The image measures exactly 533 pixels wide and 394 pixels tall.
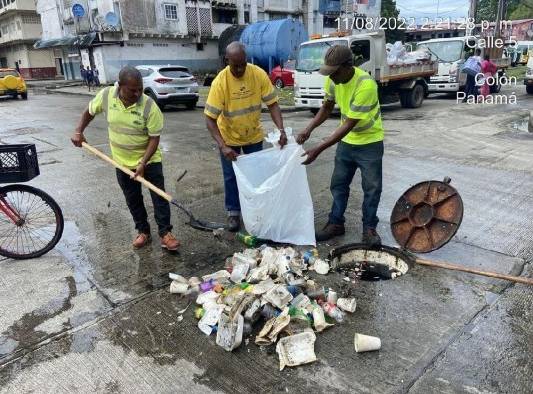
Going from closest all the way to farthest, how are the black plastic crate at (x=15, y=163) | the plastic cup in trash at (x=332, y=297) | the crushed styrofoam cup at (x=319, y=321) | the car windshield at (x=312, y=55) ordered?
1. the crushed styrofoam cup at (x=319, y=321)
2. the plastic cup in trash at (x=332, y=297)
3. the black plastic crate at (x=15, y=163)
4. the car windshield at (x=312, y=55)

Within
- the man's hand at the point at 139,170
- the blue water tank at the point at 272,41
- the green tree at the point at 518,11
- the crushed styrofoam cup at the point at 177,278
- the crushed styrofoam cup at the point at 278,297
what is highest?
the green tree at the point at 518,11

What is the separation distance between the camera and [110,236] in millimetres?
4254

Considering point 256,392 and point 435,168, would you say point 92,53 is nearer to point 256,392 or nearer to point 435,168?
point 435,168

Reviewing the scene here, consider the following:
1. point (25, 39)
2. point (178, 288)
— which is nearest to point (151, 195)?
point (178, 288)

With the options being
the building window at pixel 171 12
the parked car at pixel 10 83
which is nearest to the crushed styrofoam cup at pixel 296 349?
the parked car at pixel 10 83

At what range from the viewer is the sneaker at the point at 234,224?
167 inches

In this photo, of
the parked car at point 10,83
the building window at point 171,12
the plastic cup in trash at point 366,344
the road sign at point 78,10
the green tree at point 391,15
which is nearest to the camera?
the plastic cup in trash at point 366,344

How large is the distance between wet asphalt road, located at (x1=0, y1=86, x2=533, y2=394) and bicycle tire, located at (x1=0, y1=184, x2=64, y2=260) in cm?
8

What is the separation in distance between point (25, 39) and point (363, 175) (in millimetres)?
44349

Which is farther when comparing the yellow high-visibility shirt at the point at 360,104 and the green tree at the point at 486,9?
the green tree at the point at 486,9

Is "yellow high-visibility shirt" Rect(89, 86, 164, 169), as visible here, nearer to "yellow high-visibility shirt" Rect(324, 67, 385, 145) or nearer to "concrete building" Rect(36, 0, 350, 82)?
"yellow high-visibility shirt" Rect(324, 67, 385, 145)

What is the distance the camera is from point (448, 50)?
51.5ft

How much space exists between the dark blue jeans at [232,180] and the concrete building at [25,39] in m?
43.3

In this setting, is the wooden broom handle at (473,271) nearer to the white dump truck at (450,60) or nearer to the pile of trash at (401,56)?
the pile of trash at (401,56)
